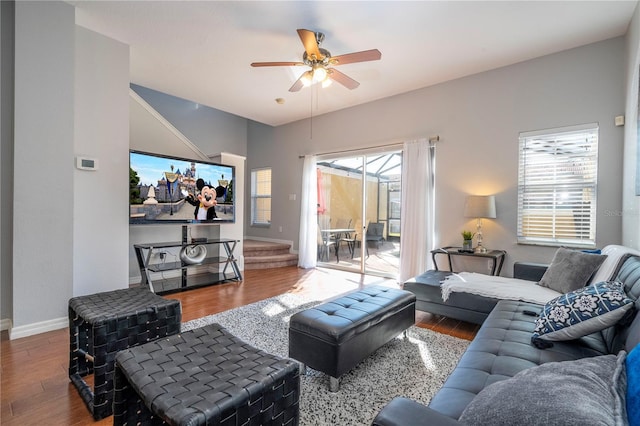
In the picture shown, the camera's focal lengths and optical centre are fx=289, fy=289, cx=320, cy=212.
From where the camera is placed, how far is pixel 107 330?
1.66 m

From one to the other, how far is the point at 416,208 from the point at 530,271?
1714mm

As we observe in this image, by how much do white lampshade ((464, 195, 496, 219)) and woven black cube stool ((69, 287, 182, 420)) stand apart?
11.3 ft

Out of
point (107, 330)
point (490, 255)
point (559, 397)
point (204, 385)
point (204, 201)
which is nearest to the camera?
point (559, 397)

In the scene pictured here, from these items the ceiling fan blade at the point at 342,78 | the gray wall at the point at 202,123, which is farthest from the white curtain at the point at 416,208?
the gray wall at the point at 202,123

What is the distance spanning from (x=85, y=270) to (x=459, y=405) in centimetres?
360

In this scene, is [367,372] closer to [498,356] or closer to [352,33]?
[498,356]

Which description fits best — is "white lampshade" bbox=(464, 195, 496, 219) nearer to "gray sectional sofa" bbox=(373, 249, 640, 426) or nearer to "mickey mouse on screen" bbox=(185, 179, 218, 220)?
"gray sectional sofa" bbox=(373, 249, 640, 426)

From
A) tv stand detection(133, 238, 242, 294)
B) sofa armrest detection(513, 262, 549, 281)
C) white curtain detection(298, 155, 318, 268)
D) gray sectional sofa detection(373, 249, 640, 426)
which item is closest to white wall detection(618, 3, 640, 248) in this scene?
sofa armrest detection(513, 262, 549, 281)

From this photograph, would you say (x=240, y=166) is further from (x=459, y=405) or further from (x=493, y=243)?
(x=459, y=405)

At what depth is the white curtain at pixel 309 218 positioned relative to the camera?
5.80m

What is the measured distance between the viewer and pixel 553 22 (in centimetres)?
288

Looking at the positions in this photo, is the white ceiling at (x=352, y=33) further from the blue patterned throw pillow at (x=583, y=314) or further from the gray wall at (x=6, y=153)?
the blue patterned throw pillow at (x=583, y=314)

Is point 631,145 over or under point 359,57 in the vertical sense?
under

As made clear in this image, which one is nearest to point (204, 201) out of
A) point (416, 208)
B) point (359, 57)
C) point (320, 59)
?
point (320, 59)
